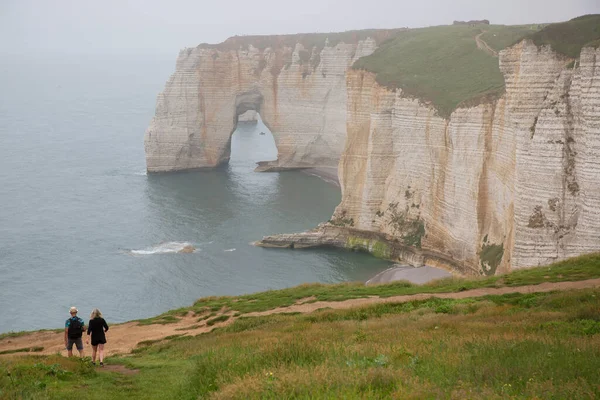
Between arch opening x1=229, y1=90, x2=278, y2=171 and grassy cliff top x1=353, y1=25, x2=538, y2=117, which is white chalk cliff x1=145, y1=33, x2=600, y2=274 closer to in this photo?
arch opening x1=229, y1=90, x2=278, y2=171

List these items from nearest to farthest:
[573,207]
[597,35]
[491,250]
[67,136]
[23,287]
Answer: [573,207] → [597,35] → [491,250] → [23,287] → [67,136]

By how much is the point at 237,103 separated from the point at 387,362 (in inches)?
3244

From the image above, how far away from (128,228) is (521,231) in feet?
138

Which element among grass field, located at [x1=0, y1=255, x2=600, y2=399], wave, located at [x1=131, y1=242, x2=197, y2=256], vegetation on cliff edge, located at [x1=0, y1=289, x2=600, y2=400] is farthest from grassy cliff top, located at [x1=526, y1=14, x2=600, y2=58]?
wave, located at [x1=131, y1=242, x2=197, y2=256]

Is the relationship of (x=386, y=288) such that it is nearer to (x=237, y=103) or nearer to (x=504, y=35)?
(x=504, y=35)

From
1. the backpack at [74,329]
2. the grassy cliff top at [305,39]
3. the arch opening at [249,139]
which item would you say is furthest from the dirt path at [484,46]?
the backpack at [74,329]

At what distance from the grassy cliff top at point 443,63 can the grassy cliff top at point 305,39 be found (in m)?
3.56

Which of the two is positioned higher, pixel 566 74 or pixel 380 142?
pixel 566 74

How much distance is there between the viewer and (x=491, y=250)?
43.9 m

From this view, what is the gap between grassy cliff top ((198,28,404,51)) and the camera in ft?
281

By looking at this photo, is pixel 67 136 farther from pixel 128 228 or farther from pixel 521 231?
pixel 521 231

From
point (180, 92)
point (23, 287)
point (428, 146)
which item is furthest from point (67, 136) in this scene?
point (428, 146)

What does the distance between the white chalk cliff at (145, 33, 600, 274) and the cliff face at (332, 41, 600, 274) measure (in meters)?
0.08

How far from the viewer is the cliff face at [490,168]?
3459 centimetres
